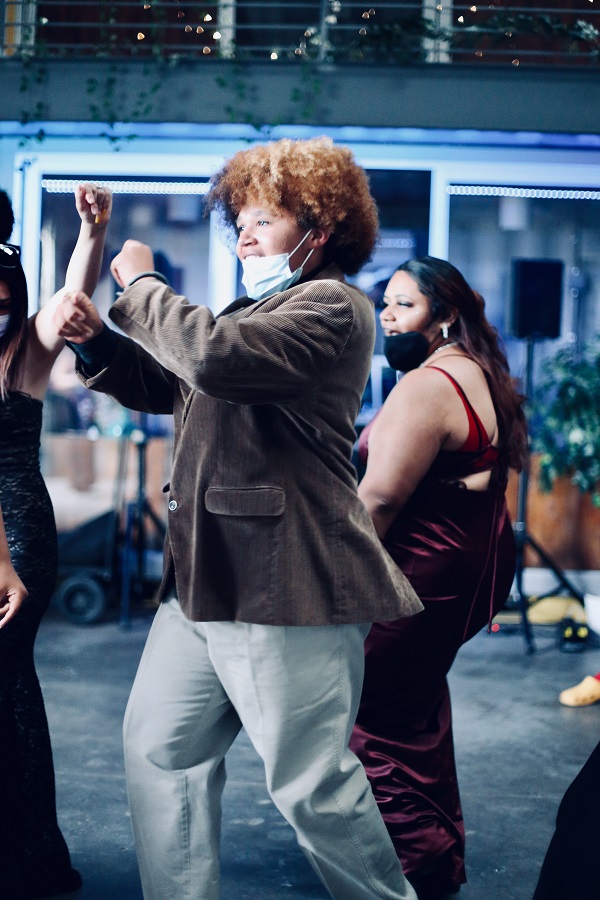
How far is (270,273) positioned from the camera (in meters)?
1.76

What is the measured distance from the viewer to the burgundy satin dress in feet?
7.65

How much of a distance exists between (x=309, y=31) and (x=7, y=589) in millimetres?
4997

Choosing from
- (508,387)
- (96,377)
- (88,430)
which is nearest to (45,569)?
(96,377)

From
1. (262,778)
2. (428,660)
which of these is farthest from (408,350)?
(262,778)

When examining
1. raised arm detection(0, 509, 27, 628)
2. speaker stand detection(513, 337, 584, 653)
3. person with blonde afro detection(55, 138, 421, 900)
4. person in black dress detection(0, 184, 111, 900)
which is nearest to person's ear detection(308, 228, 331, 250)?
person with blonde afro detection(55, 138, 421, 900)

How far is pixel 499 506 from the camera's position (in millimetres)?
2453

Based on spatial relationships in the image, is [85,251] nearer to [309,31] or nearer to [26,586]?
[26,586]

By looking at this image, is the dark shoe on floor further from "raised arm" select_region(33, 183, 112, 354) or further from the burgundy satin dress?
"raised arm" select_region(33, 183, 112, 354)

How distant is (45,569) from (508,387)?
1249 millimetres

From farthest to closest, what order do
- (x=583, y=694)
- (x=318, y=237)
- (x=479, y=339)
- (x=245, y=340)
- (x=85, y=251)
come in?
(x=583, y=694) → (x=479, y=339) → (x=85, y=251) → (x=318, y=237) → (x=245, y=340)

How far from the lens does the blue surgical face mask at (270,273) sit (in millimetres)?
1745

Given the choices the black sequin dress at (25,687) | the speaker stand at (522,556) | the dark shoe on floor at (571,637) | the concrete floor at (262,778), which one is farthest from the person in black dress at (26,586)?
the dark shoe on floor at (571,637)

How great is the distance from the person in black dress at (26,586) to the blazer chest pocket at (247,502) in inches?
29.0

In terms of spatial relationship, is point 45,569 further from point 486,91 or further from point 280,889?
point 486,91
